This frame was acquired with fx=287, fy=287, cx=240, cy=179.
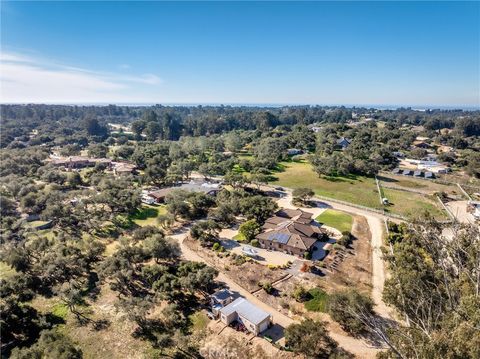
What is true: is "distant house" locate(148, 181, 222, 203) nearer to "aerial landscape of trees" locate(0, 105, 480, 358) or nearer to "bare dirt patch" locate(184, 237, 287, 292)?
"aerial landscape of trees" locate(0, 105, 480, 358)

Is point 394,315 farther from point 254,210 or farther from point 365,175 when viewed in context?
point 365,175

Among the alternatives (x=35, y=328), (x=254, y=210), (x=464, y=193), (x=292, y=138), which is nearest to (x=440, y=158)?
(x=464, y=193)

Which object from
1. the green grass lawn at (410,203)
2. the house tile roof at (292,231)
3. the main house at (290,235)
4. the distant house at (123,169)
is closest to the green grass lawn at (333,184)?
the green grass lawn at (410,203)

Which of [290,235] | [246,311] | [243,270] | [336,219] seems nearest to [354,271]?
[290,235]

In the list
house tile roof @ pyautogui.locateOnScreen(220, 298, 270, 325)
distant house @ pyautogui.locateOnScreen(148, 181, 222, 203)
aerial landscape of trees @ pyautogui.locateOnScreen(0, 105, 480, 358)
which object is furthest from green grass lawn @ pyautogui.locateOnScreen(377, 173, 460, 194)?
house tile roof @ pyautogui.locateOnScreen(220, 298, 270, 325)

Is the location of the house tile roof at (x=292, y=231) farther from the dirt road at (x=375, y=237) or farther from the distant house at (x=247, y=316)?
the distant house at (x=247, y=316)

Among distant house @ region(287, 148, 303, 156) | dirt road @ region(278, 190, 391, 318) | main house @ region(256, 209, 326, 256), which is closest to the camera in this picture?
dirt road @ region(278, 190, 391, 318)
